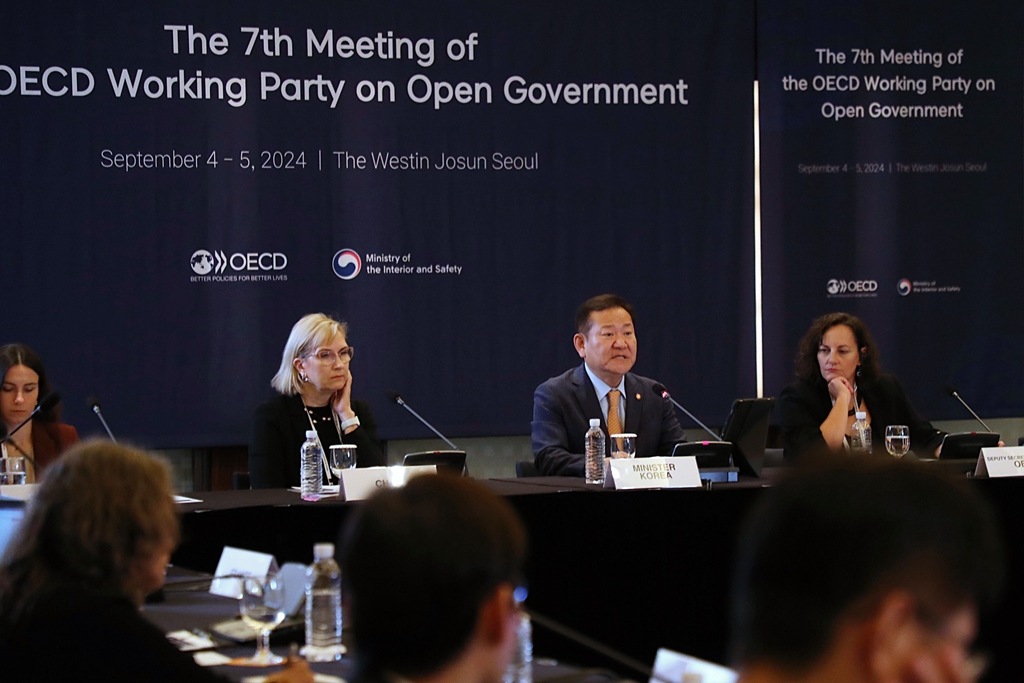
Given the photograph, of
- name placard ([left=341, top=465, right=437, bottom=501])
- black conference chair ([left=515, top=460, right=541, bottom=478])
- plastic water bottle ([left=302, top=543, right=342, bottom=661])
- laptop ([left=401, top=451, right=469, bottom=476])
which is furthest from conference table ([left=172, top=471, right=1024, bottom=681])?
plastic water bottle ([left=302, top=543, right=342, bottom=661])

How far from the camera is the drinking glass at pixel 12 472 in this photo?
3387 mm

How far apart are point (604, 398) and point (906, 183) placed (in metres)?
2.13

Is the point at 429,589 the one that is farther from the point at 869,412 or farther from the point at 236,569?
the point at 869,412

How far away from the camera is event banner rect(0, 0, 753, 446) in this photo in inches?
193

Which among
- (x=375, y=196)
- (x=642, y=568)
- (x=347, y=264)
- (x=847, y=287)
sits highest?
(x=375, y=196)

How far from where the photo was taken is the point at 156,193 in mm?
4980

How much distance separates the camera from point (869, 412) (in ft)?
15.3

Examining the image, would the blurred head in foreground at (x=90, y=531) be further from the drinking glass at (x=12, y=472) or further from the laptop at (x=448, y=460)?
the laptop at (x=448, y=460)

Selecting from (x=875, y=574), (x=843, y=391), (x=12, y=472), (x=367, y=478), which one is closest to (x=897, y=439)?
(x=843, y=391)

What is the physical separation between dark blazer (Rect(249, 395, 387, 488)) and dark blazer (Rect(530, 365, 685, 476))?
2.07 ft

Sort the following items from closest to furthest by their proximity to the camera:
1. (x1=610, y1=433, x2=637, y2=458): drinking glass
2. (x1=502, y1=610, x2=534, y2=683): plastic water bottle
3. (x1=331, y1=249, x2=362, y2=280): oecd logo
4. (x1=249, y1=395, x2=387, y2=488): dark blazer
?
1. (x1=502, y1=610, x2=534, y2=683): plastic water bottle
2. (x1=610, y1=433, x2=637, y2=458): drinking glass
3. (x1=249, y1=395, x2=387, y2=488): dark blazer
4. (x1=331, y1=249, x2=362, y2=280): oecd logo

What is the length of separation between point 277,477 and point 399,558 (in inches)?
130

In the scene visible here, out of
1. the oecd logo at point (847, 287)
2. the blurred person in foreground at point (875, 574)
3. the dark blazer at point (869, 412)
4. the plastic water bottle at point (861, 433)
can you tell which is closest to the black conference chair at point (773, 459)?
the dark blazer at point (869, 412)

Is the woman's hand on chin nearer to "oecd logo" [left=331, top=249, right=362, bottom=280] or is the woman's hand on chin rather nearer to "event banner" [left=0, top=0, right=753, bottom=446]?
"event banner" [left=0, top=0, right=753, bottom=446]
